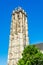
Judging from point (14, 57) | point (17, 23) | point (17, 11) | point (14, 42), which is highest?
point (17, 11)

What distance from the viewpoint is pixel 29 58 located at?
688 inches

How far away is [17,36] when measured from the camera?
2688cm

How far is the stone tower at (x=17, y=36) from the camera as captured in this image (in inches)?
998

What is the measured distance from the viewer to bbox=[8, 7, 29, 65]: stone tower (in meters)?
25.3

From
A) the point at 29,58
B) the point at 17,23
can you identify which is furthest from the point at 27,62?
the point at 17,23

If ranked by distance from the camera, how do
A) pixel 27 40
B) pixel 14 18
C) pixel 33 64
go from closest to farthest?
pixel 33 64, pixel 27 40, pixel 14 18

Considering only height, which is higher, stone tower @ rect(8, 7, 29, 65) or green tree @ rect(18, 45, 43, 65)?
stone tower @ rect(8, 7, 29, 65)

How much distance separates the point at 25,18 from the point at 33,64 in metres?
13.9

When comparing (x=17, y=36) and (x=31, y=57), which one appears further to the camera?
(x=17, y=36)

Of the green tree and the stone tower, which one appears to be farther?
the stone tower

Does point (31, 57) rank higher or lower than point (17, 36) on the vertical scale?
lower

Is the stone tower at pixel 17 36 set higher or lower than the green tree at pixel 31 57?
higher

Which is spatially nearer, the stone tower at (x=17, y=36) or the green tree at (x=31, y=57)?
the green tree at (x=31, y=57)

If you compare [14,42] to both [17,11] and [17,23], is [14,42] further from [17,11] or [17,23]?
[17,11]
